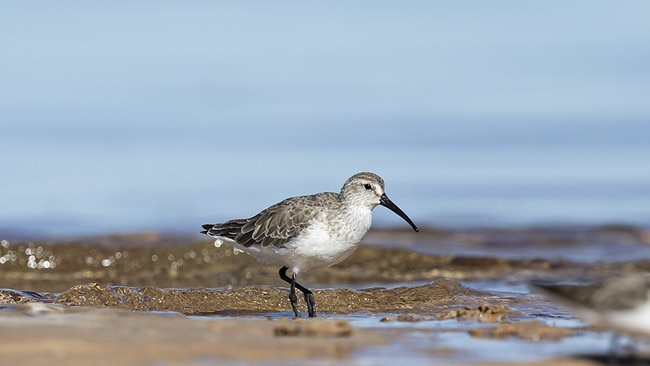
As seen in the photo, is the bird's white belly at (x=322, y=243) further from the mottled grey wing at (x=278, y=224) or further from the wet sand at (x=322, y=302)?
the wet sand at (x=322, y=302)

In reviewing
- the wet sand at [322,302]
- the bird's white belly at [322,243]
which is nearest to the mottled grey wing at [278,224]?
the bird's white belly at [322,243]

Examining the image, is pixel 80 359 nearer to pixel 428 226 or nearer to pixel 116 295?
pixel 116 295

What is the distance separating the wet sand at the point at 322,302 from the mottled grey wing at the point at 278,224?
64 cm

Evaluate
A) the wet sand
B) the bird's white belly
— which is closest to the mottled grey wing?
the bird's white belly

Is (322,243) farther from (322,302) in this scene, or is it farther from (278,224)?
(322,302)

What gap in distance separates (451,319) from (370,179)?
8.14ft

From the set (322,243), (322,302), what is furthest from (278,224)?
(322,302)

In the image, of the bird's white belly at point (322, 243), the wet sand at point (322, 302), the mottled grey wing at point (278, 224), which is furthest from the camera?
the mottled grey wing at point (278, 224)

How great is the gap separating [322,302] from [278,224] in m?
1.09

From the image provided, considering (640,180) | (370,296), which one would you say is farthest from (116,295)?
(640,180)

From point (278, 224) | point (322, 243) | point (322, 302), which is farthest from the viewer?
point (322, 302)

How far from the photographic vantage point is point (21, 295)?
994 centimetres

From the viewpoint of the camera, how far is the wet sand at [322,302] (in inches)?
244

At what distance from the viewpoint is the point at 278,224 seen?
9938 mm
